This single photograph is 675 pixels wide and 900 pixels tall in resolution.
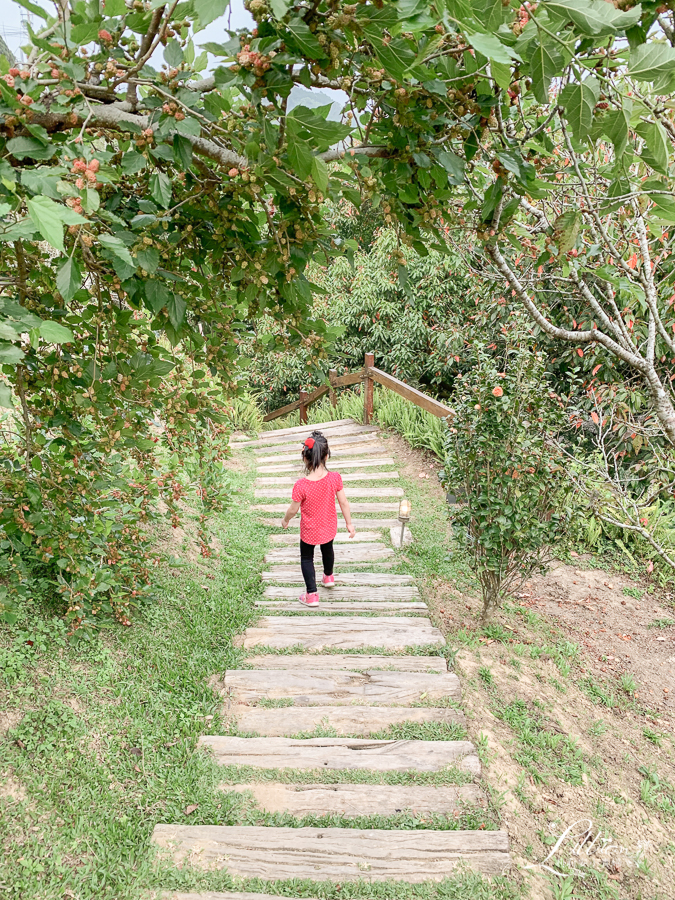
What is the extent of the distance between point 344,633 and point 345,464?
353 cm

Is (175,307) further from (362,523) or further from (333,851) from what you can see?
(362,523)

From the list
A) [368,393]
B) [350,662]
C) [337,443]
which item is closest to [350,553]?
[350,662]

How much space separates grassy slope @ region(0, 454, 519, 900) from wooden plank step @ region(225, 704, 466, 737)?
7.6 inches

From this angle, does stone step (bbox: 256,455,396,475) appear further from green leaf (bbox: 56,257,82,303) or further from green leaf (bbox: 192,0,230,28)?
green leaf (bbox: 192,0,230,28)

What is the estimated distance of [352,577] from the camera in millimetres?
4184

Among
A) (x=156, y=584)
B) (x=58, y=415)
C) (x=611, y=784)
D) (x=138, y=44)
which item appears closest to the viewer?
(x=138, y=44)

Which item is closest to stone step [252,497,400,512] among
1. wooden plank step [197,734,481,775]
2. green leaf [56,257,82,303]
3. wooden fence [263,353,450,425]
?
wooden fence [263,353,450,425]

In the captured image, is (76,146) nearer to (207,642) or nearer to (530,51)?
(530,51)

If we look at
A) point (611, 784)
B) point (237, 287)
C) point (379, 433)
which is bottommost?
point (611, 784)

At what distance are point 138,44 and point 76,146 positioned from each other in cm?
44

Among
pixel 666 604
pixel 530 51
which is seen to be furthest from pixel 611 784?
pixel 530 51

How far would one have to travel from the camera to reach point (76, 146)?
3.29 ft

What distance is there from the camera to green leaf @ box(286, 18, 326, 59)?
906 millimetres

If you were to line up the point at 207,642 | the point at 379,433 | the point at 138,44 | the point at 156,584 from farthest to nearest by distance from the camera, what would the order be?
the point at 379,433, the point at 156,584, the point at 207,642, the point at 138,44
